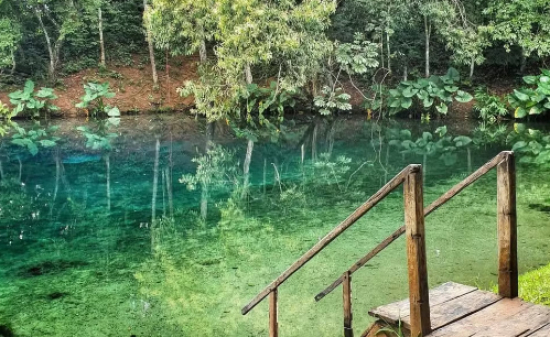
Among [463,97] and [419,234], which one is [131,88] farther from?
[419,234]

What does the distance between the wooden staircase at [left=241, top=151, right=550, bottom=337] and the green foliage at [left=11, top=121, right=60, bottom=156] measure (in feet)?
41.7

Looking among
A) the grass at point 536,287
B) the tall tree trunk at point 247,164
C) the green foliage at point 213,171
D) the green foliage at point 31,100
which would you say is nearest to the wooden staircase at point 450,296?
the grass at point 536,287

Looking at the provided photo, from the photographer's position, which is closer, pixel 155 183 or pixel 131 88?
pixel 155 183

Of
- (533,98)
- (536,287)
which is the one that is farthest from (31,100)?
(536,287)

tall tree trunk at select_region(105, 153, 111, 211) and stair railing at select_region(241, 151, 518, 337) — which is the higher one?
stair railing at select_region(241, 151, 518, 337)

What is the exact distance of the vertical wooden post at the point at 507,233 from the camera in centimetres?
285

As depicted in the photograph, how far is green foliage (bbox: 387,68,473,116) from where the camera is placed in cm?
1912

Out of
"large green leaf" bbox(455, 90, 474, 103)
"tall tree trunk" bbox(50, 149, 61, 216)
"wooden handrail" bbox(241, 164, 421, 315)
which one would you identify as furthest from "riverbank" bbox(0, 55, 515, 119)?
"wooden handrail" bbox(241, 164, 421, 315)

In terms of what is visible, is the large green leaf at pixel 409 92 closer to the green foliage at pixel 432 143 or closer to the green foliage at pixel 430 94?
the green foliage at pixel 430 94

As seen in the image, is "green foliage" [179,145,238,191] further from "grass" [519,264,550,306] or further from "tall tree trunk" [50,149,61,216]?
"grass" [519,264,550,306]

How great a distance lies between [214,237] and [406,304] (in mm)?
4325

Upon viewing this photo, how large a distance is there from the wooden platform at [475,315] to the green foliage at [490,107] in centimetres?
1718

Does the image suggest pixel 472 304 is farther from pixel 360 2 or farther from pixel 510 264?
pixel 360 2

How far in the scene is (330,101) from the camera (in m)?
19.8
